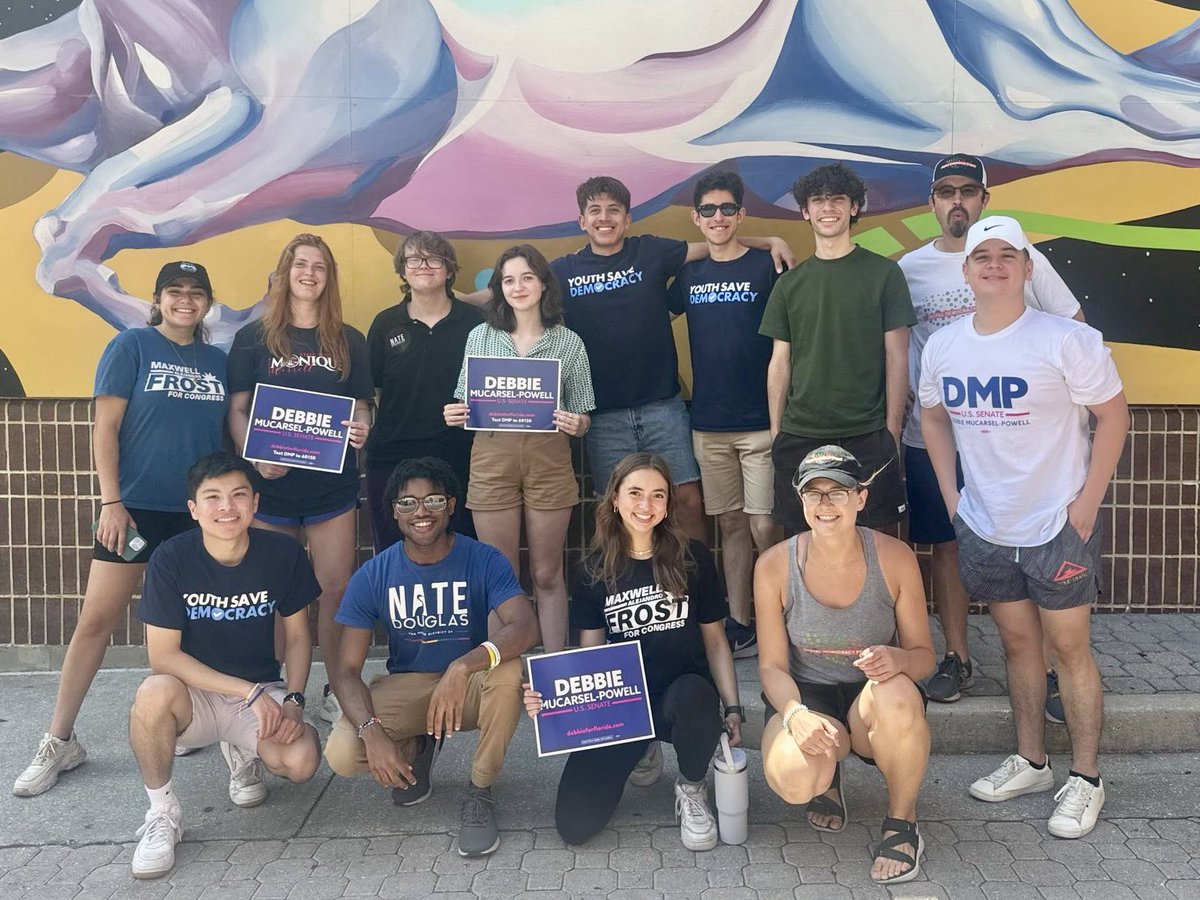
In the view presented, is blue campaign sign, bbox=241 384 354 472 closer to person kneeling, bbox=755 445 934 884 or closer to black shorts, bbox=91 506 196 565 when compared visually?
black shorts, bbox=91 506 196 565

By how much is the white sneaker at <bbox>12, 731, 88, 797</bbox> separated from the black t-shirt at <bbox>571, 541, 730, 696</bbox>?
2196 millimetres

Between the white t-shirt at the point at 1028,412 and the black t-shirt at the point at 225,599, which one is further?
the black t-shirt at the point at 225,599

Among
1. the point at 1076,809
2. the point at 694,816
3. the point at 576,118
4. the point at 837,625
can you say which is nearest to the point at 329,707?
the point at 694,816

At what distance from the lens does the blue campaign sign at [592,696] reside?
11.5ft

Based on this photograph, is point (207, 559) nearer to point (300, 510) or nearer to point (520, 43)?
point (300, 510)

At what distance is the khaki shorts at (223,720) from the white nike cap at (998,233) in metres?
2.97

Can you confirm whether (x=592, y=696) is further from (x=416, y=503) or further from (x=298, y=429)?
(x=298, y=429)

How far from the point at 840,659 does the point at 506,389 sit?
68.3 inches

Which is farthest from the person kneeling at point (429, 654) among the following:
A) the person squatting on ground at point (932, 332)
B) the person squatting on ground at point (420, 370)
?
the person squatting on ground at point (932, 332)

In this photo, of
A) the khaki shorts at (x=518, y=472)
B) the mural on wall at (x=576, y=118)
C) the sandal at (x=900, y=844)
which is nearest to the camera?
the sandal at (x=900, y=844)

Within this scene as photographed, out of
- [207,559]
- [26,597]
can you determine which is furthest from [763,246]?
[26,597]

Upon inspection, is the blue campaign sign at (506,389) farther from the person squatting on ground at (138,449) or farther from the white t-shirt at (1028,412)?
the white t-shirt at (1028,412)

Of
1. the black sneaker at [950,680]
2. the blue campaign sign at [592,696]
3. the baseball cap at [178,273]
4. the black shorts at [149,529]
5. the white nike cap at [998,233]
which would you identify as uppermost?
the white nike cap at [998,233]

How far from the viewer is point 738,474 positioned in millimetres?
4648
